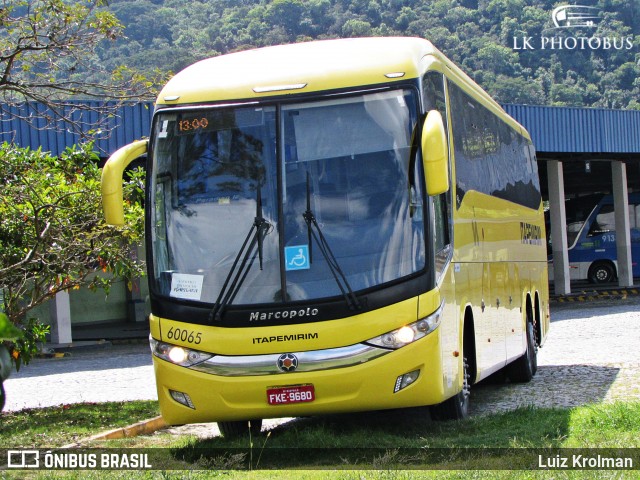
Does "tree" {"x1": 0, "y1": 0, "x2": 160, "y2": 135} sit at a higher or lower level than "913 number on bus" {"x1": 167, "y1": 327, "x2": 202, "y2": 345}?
higher

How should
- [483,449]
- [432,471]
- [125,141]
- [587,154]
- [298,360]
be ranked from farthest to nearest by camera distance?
[587,154], [125,141], [298,360], [483,449], [432,471]

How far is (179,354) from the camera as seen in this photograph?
28.0 ft

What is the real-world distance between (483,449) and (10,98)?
8794mm

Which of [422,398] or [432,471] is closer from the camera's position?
[432,471]

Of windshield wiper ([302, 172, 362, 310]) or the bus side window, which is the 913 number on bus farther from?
the bus side window

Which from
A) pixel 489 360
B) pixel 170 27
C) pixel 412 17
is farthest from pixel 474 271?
pixel 412 17

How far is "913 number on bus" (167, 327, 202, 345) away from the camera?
27.7 feet

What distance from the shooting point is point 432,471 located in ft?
21.7

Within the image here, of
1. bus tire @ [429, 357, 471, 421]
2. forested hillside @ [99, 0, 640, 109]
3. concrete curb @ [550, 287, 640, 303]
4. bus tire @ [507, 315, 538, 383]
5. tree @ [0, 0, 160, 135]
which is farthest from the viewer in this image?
forested hillside @ [99, 0, 640, 109]

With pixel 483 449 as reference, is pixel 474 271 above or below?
above

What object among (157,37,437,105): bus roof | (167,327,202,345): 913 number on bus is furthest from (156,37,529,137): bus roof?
(167,327,202,345): 913 number on bus

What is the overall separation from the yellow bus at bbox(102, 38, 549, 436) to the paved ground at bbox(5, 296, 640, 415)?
1.78 m

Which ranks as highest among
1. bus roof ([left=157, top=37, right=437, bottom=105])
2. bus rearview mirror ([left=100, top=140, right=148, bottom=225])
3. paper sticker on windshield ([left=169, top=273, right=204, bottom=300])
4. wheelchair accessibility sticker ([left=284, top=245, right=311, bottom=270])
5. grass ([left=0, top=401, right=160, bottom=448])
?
bus roof ([left=157, top=37, right=437, bottom=105])

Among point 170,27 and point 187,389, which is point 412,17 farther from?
point 187,389
